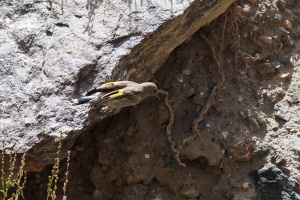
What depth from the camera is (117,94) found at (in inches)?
163

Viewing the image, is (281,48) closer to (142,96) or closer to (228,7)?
(228,7)

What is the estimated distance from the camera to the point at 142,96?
429 cm

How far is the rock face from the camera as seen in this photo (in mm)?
4012

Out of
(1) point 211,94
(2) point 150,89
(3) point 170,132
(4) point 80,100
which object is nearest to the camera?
(4) point 80,100

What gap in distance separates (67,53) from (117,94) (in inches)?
19.3

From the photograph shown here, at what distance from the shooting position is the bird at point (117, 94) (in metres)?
4.07

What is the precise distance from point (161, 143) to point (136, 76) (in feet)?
2.01

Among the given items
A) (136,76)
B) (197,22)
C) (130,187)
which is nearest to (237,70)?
(197,22)

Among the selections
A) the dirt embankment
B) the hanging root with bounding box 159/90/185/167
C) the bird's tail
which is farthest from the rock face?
the dirt embankment

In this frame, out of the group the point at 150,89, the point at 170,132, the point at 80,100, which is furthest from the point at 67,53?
the point at 170,132

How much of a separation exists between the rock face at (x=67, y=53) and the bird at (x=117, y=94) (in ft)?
0.20

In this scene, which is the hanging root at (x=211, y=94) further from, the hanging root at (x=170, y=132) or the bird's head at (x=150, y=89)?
the bird's head at (x=150, y=89)

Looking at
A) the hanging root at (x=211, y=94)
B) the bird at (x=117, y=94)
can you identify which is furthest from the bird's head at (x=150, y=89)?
the hanging root at (x=211, y=94)

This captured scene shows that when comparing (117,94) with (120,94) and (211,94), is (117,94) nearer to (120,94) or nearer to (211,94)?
(120,94)
